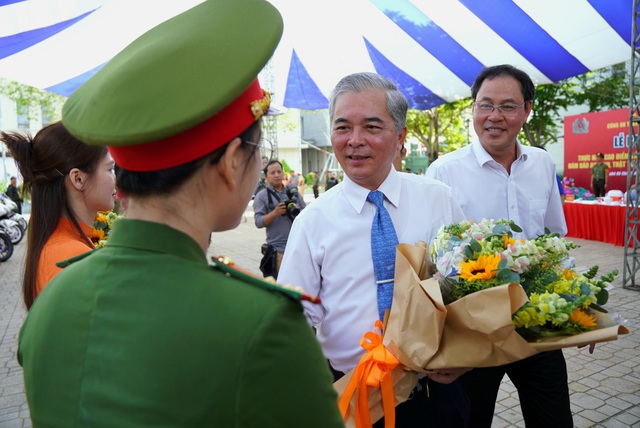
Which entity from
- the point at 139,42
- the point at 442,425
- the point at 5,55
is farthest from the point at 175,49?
the point at 5,55

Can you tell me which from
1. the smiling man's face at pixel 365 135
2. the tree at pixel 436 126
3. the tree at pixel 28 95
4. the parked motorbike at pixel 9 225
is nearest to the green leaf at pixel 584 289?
the smiling man's face at pixel 365 135

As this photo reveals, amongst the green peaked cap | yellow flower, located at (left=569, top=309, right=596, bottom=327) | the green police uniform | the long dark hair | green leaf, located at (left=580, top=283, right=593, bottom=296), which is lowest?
yellow flower, located at (left=569, top=309, right=596, bottom=327)

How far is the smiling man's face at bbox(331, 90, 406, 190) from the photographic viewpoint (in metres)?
2.02

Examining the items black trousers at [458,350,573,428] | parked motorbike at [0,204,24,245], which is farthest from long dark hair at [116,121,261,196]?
parked motorbike at [0,204,24,245]

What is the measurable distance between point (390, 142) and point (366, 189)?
0.74 feet

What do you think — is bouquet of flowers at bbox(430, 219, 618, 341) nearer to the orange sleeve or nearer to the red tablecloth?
the orange sleeve

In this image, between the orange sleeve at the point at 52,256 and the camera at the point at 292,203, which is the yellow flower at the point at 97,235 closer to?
the orange sleeve at the point at 52,256

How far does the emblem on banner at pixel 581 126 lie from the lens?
1408cm

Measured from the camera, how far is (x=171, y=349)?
759mm

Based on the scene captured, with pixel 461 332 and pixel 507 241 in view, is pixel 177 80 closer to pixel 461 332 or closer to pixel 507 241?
pixel 461 332

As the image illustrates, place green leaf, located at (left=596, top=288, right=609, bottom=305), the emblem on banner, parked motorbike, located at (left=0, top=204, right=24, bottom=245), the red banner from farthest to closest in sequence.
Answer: the emblem on banner → the red banner → parked motorbike, located at (left=0, top=204, right=24, bottom=245) → green leaf, located at (left=596, top=288, right=609, bottom=305)

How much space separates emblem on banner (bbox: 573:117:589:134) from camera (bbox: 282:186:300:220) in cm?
1156

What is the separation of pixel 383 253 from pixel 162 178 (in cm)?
122

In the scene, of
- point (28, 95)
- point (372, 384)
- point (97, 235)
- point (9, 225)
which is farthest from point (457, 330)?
point (28, 95)
